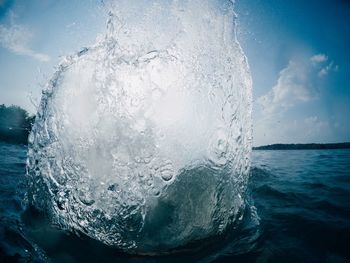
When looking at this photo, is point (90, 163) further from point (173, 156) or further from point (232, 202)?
point (232, 202)

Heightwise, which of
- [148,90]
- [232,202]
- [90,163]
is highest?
[148,90]

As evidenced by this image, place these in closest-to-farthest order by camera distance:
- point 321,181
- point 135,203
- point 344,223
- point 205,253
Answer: point 205,253
point 135,203
point 344,223
point 321,181

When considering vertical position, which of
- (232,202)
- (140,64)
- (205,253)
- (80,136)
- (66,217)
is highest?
(140,64)

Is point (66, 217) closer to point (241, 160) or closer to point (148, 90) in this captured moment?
point (148, 90)

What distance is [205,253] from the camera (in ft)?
8.88

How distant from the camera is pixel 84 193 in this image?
298 cm

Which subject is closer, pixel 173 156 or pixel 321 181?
pixel 173 156

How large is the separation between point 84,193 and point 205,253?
1.58 m

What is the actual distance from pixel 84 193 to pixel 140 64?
73.7 inches

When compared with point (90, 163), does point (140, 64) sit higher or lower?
higher

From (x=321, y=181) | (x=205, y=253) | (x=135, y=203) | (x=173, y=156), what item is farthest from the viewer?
(x=321, y=181)

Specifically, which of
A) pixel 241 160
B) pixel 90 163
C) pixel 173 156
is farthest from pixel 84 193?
pixel 241 160

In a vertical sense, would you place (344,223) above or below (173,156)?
below

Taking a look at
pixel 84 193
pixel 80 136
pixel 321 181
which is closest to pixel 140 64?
pixel 80 136
